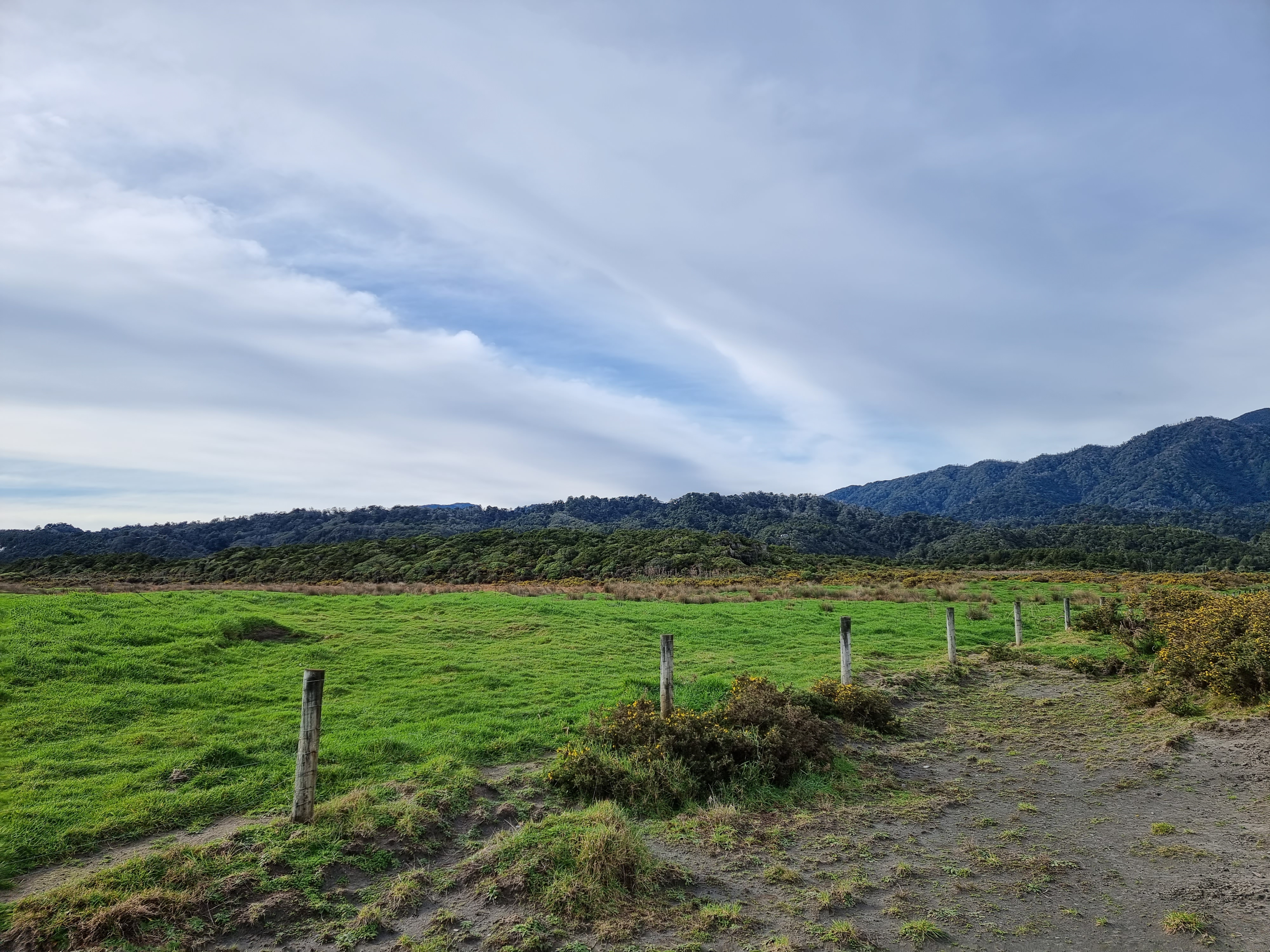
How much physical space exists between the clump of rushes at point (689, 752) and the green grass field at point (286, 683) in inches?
65.5

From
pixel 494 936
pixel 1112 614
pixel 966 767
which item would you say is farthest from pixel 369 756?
pixel 1112 614

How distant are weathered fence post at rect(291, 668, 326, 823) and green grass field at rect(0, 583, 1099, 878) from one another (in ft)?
3.19

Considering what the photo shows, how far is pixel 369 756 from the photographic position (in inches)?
405

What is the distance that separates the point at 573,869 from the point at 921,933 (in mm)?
3523

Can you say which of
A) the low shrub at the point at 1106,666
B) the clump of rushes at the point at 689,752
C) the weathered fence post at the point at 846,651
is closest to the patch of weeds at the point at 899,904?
the clump of rushes at the point at 689,752

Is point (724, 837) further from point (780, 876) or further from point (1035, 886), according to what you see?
point (1035, 886)

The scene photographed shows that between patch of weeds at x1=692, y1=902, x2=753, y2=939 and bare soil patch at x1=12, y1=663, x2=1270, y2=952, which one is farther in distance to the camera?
patch of weeds at x1=692, y1=902, x2=753, y2=939

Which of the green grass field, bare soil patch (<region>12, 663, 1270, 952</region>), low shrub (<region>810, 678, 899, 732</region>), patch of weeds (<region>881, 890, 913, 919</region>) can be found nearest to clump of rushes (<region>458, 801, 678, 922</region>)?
bare soil patch (<region>12, 663, 1270, 952</region>)

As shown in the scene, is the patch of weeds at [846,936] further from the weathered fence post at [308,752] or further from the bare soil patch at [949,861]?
the weathered fence post at [308,752]

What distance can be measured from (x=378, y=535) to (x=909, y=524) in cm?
15897

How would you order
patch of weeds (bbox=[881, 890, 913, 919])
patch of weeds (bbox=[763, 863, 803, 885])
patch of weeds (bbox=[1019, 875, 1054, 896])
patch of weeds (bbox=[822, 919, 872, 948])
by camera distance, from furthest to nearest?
patch of weeds (bbox=[763, 863, 803, 885]), patch of weeds (bbox=[1019, 875, 1054, 896]), patch of weeds (bbox=[881, 890, 913, 919]), patch of weeds (bbox=[822, 919, 872, 948])

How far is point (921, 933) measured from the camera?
599cm

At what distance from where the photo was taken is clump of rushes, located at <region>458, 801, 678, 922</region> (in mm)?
6555

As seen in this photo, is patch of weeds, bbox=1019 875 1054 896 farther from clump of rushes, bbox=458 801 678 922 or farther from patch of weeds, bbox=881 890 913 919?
clump of rushes, bbox=458 801 678 922
